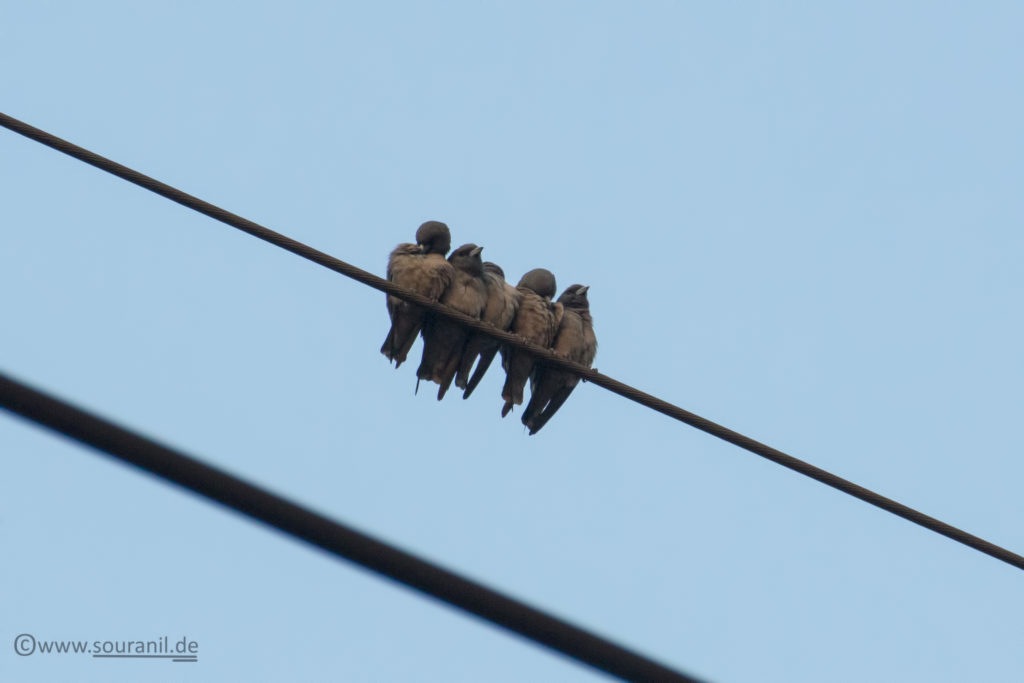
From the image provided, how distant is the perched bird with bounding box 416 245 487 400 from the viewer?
26.5ft

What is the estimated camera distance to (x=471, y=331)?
798cm

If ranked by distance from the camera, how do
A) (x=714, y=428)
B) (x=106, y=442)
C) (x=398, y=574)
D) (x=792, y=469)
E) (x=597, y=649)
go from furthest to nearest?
(x=714, y=428)
(x=792, y=469)
(x=597, y=649)
(x=398, y=574)
(x=106, y=442)

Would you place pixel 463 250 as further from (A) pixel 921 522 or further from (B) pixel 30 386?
(B) pixel 30 386

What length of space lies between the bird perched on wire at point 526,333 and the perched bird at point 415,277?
0.63 meters

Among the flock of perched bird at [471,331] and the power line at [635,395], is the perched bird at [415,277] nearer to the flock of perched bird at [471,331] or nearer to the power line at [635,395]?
the flock of perched bird at [471,331]

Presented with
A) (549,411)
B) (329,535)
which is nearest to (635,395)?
(329,535)

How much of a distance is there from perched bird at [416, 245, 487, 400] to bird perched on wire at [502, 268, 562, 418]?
13.3 inches

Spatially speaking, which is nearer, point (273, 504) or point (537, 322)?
point (273, 504)

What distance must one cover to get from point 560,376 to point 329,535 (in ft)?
22.4

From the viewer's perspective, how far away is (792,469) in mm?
3959

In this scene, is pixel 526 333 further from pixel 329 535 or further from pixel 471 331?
pixel 329 535

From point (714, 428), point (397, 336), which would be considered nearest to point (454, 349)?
point (397, 336)

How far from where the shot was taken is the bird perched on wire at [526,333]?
27.2 ft

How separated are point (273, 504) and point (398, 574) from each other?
0.20m
